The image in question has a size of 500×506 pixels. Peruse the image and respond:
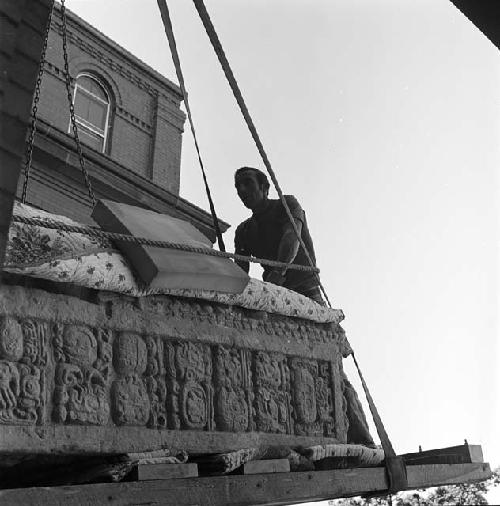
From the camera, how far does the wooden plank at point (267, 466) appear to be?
284 centimetres

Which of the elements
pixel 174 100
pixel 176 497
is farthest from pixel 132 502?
pixel 174 100

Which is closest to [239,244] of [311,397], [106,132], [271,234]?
[271,234]

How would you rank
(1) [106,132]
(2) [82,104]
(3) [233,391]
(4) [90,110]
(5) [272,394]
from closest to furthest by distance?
(3) [233,391], (5) [272,394], (2) [82,104], (4) [90,110], (1) [106,132]

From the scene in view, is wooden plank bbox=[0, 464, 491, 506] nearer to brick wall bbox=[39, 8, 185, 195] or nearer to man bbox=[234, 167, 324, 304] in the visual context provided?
man bbox=[234, 167, 324, 304]

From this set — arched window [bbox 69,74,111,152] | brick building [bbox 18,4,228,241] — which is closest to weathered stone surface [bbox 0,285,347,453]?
brick building [bbox 18,4,228,241]

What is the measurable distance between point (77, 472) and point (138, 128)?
33.1 ft

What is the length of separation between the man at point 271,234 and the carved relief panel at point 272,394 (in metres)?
0.90

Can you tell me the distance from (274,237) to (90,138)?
7.30 meters

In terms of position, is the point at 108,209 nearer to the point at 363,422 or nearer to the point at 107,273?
the point at 107,273

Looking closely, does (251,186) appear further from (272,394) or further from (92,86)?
(92,86)

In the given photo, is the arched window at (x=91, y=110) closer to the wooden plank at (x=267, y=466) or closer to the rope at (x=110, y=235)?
the rope at (x=110, y=235)

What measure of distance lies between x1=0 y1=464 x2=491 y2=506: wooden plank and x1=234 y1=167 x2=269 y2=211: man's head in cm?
231

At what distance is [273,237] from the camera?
15.5ft

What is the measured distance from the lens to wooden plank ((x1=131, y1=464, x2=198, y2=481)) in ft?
8.22
